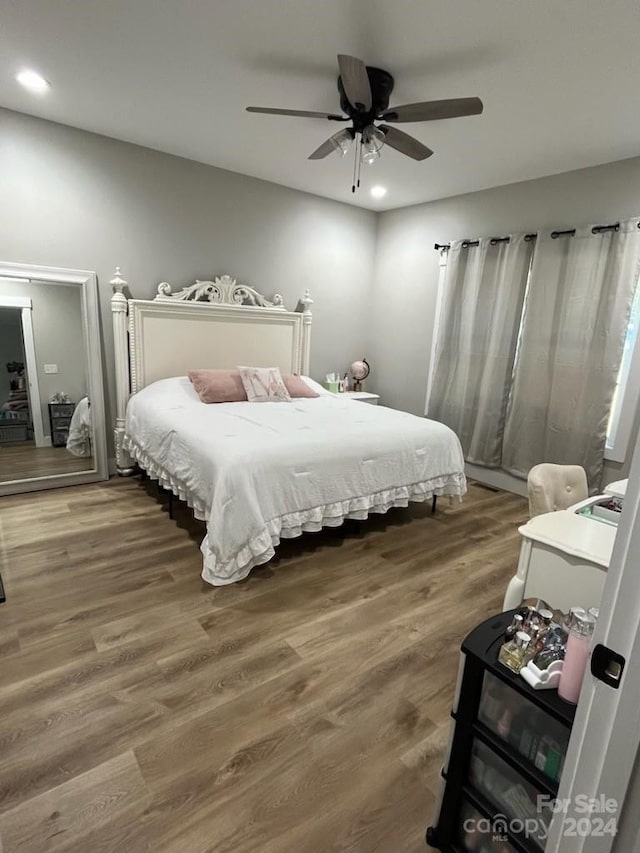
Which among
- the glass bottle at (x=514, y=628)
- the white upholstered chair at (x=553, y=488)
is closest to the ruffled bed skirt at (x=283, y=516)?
the white upholstered chair at (x=553, y=488)

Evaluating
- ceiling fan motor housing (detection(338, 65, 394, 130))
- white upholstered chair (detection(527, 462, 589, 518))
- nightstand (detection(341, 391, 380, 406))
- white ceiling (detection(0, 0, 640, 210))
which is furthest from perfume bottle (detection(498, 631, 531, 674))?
nightstand (detection(341, 391, 380, 406))

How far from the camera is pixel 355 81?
201cm

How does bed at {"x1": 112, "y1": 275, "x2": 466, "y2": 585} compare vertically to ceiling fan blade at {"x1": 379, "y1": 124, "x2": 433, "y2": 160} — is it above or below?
below

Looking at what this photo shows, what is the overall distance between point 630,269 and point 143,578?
155 inches

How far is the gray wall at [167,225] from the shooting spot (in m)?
3.28

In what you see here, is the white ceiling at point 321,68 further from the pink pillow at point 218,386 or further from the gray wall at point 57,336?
the pink pillow at point 218,386

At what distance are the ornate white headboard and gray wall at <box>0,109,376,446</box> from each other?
15 cm

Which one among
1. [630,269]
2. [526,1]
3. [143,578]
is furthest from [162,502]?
[630,269]

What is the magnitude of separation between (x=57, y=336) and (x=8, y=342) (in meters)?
0.33

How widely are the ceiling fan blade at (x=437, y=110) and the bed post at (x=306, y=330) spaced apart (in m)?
2.48

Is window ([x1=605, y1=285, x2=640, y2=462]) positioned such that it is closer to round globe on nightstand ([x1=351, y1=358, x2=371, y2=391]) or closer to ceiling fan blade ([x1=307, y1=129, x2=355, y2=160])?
ceiling fan blade ([x1=307, y1=129, x2=355, y2=160])

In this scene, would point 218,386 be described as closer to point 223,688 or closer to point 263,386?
point 263,386

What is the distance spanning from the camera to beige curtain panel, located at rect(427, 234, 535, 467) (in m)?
3.99

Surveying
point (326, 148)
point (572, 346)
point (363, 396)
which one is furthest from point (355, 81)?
point (363, 396)
